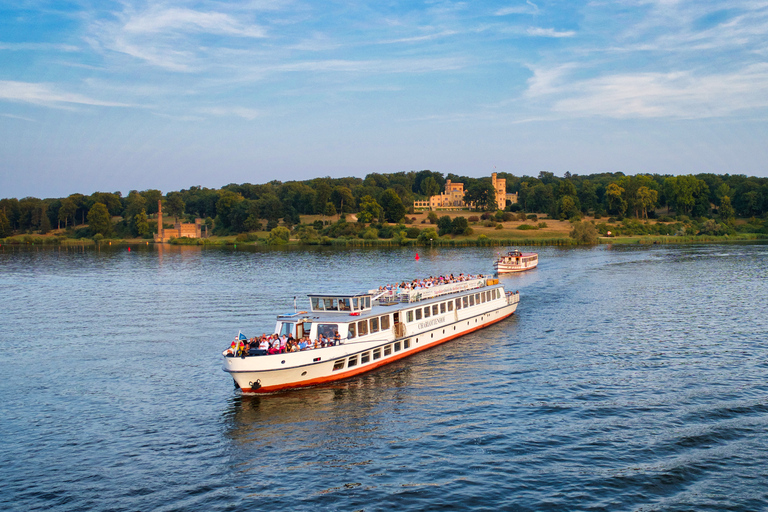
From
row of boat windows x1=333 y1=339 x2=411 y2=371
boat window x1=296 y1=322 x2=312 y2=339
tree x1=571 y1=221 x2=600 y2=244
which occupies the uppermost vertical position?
tree x1=571 y1=221 x2=600 y2=244

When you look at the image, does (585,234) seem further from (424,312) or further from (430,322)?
(424,312)

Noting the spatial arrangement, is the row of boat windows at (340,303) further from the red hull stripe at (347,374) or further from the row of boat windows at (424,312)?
the red hull stripe at (347,374)

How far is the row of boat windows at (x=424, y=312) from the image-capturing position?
3870cm

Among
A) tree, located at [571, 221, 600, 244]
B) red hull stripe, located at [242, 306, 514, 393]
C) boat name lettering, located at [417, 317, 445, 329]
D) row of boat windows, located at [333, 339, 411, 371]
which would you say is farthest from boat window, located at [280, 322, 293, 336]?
tree, located at [571, 221, 600, 244]

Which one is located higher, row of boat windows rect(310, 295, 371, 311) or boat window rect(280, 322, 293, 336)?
row of boat windows rect(310, 295, 371, 311)

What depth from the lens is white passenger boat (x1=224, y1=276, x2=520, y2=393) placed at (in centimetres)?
3369

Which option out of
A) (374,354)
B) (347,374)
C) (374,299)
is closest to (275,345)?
(347,374)

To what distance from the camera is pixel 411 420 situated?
30.4m

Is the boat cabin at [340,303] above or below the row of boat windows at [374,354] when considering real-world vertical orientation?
above

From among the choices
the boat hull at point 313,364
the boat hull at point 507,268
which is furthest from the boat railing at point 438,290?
the boat hull at point 507,268

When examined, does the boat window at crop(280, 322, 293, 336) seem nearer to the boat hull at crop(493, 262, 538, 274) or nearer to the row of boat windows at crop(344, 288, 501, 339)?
the row of boat windows at crop(344, 288, 501, 339)

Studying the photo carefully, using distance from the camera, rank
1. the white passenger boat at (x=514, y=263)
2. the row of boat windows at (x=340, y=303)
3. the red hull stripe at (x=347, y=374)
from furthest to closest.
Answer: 1. the white passenger boat at (x=514, y=263)
2. the row of boat windows at (x=340, y=303)
3. the red hull stripe at (x=347, y=374)

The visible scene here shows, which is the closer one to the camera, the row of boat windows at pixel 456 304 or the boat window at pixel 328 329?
the boat window at pixel 328 329

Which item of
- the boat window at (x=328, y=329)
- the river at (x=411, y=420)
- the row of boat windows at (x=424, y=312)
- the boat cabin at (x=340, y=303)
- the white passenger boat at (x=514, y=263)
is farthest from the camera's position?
the white passenger boat at (x=514, y=263)
